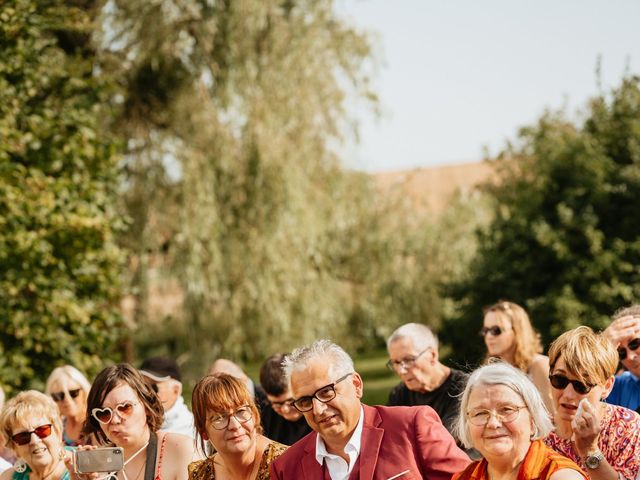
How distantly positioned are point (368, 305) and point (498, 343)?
526 inches

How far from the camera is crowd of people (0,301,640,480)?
3219mm

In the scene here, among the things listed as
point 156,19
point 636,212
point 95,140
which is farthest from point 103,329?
point 636,212

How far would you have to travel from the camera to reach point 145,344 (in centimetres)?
1797

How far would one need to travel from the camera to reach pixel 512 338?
5801mm

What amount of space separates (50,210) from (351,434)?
692cm

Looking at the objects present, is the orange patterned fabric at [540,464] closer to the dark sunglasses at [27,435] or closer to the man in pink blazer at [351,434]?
the man in pink blazer at [351,434]

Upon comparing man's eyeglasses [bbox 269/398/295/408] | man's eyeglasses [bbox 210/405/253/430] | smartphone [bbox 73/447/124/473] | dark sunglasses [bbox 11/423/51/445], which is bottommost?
man's eyeglasses [bbox 269/398/295/408]

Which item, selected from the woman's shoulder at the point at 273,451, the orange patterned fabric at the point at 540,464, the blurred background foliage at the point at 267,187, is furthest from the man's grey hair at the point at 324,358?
the blurred background foliage at the point at 267,187

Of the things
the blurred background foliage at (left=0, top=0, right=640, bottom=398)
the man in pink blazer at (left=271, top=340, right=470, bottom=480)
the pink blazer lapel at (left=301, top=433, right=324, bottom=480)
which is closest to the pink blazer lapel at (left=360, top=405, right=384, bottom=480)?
the man in pink blazer at (left=271, top=340, right=470, bottom=480)

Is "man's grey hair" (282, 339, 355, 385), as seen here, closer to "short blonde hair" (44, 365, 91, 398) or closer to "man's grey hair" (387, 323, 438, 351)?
"man's grey hair" (387, 323, 438, 351)

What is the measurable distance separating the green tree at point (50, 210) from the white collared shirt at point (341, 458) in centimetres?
647

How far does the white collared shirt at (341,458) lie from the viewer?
3.69 metres

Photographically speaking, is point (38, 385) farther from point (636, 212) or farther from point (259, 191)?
point (636, 212)

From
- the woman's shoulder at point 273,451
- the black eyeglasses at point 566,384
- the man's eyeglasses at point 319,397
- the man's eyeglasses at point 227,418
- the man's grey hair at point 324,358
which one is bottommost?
the woman's shoulder at point 273,451
